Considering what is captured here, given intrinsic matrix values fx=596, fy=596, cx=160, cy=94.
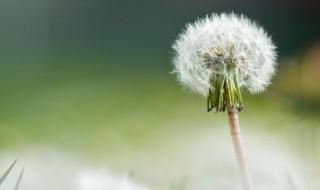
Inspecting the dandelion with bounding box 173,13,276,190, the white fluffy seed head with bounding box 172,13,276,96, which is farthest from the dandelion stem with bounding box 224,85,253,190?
the white fluffy seed head with bounding box 172,13,276,96

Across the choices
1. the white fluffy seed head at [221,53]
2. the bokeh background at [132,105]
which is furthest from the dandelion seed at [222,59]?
the bokeh background at [132,105]

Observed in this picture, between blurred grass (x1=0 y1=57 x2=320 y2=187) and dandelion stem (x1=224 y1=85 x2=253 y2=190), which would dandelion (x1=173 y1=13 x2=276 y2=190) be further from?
blurred grass (x1=0 y1=57 x2=320 y2=187)

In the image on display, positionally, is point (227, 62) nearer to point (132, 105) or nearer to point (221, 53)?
point (221, 53)

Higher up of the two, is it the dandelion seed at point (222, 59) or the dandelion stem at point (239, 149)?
the dandelion seed at point (222, 59)

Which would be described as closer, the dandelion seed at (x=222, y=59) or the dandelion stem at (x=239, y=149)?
the dandelion seed at (x=222, y=59)

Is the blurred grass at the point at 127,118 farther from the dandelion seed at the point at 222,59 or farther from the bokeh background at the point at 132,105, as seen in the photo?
the dandelion seed at the point at 222,59

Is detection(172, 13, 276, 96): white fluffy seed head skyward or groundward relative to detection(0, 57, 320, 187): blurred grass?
skyward
